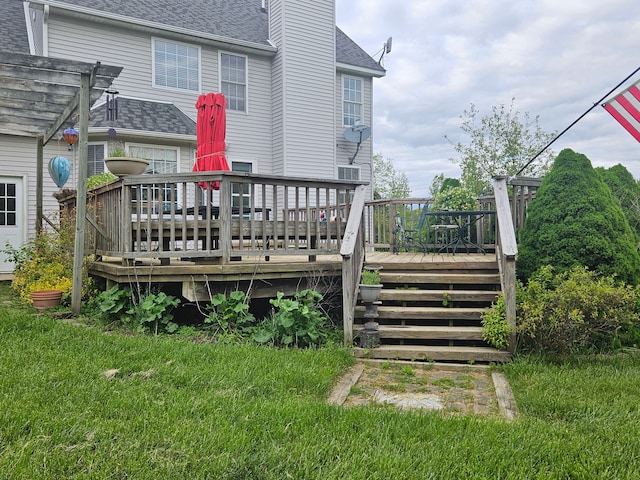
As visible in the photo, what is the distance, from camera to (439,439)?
8.35ft

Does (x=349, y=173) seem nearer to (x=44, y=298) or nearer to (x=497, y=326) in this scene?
(x=44, y=298)

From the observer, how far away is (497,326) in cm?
445

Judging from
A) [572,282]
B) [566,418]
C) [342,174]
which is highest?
[342,174]

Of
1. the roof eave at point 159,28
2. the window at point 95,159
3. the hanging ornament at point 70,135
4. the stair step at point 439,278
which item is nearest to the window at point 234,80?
the roof eave at point 159,28

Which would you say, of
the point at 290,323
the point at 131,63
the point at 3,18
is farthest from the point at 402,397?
the point at 3,18

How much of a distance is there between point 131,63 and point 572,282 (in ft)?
34.9

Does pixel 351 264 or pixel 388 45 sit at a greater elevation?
pixel 388 45

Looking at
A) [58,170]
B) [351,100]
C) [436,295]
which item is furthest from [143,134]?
[436,295]

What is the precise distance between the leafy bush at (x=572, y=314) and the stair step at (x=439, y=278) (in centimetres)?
84

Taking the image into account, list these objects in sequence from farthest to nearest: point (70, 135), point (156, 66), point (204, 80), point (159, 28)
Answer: point (204, 80), point (156, 66), point (159, 28), point (70, 135)

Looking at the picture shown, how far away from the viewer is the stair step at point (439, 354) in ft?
14.5

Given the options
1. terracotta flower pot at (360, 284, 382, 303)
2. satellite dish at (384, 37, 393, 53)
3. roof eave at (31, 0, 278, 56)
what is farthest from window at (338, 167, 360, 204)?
terracotta flower pot at (360, 284, 382, 303)

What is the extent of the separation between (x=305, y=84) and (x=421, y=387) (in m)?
10.7

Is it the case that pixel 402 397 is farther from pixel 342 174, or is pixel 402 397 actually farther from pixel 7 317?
pixel 342 174
